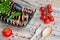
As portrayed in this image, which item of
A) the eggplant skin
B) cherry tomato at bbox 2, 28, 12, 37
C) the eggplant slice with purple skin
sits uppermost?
the eggplant skin

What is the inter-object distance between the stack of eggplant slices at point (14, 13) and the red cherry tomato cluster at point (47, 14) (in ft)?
0.21

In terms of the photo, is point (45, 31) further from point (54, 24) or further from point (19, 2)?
point (19, 2)

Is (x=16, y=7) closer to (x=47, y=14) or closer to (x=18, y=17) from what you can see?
(x=18, y=17)

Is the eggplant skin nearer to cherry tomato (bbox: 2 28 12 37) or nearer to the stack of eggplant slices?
the stack of eggplant slices

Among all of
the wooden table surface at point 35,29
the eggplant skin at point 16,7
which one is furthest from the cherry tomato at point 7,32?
the eggplant skin at point 16,7

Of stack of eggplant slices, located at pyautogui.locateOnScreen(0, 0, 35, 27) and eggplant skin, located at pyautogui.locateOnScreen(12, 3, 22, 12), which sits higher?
eggplant skin, located at pyautogui.locateOnScreen(12, 3, 22, 12)

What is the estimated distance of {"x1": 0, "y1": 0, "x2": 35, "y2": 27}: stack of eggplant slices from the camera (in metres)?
1.28

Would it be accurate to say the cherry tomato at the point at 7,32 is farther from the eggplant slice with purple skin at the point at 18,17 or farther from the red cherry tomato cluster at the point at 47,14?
the red cherry tomato cluster at the point at 47,14

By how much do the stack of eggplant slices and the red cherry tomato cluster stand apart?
0.06 meters

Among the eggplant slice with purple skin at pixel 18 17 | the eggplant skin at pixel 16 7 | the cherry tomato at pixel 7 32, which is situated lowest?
the cherry tomato at pixel 7 32

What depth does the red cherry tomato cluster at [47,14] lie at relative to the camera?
1.32 m

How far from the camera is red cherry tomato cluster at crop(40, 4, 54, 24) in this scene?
1.32 m

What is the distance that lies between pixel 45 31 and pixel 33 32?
0.07 m

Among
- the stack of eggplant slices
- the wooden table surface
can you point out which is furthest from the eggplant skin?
the wooden table surface
